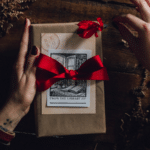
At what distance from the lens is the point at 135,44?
784mm

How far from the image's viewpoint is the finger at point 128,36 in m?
0.79

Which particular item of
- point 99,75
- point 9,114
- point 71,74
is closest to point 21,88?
point 9,114

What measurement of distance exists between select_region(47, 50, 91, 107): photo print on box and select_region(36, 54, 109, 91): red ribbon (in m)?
0.02

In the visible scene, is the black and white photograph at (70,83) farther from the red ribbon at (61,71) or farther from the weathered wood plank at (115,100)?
the weathered wood plank at (115,100)

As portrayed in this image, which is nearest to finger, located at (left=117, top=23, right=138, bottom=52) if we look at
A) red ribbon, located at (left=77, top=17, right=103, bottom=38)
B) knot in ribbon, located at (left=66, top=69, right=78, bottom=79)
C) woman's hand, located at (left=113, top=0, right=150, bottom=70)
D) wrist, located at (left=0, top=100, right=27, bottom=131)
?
woman's hand, located at (left=113, top=0, right=150, bottom=70)

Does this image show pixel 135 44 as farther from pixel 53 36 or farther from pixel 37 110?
pixel 37 110

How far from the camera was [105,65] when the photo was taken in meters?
0.91

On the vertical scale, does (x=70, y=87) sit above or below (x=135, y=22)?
below

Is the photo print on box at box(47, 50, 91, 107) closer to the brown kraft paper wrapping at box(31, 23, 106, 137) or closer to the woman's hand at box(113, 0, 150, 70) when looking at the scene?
the brown kraft paper wrapping at box(31, 23, 106, 137)

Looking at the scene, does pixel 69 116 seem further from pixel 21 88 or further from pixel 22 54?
pixel 22 54

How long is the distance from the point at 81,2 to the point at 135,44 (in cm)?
39

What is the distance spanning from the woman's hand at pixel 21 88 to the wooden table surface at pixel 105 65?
11cm

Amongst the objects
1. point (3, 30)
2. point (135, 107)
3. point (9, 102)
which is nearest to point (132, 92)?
point (135, 107)

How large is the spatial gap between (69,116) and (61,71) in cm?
21
